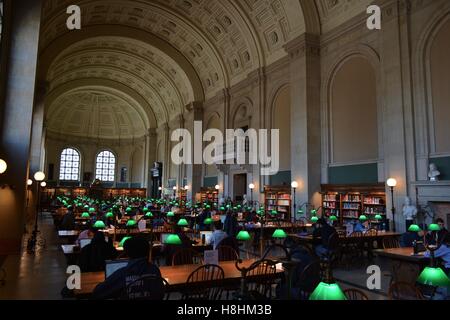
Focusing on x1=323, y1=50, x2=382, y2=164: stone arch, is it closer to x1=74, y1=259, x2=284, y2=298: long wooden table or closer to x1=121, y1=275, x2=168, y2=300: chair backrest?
x1=74, y1=259, x2=284, y2=298: long wooden table

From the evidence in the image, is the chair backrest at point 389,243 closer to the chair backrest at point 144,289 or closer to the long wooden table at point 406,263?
the long wooden table at point 406,263

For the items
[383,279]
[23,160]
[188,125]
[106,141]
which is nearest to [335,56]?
[383,279]

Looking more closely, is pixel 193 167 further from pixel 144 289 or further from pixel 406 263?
pixel 144 289

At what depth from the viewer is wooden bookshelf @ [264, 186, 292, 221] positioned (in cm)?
1709

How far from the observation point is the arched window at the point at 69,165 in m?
43.8

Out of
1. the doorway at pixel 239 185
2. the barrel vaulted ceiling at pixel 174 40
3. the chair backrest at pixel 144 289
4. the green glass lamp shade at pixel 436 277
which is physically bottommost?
the chair backrest at pixel 144 289

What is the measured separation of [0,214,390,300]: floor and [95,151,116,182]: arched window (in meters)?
36.7

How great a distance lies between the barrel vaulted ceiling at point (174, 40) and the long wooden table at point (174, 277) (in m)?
13.0

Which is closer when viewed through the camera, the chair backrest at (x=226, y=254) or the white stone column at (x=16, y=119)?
the chair backrest at (x=226, y=254)

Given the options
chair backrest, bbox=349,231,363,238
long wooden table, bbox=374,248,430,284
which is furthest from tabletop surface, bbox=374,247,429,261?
chair backrest, bbox=349,231,363,238

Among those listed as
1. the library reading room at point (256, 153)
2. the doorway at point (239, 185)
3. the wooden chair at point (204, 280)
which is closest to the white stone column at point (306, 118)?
the library reading room at point (256, 153)

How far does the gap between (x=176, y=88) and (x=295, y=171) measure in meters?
18.1

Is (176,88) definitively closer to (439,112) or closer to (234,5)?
(234,5)

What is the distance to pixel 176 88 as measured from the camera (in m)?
31.0
